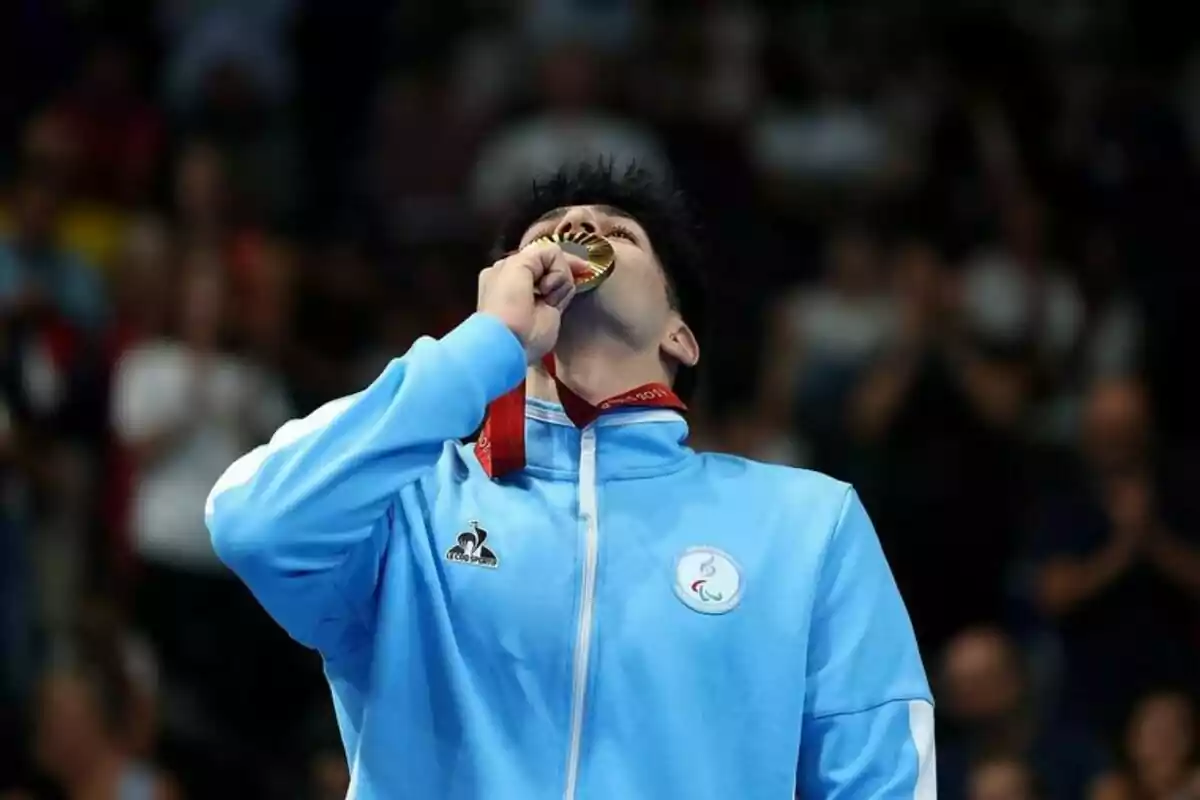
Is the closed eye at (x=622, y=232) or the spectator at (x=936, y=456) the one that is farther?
the spectator at (x=936, y=456)

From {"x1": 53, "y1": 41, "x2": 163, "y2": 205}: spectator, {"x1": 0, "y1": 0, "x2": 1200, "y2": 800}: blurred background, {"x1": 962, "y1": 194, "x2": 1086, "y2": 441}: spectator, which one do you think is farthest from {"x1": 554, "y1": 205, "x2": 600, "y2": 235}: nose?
{"x1": 53, "y1": 41, "x2": 163, "y2": 205}: spectator

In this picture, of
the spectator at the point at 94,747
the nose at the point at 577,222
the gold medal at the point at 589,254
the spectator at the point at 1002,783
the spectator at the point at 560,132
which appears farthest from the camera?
the spectator at the point at 560,132

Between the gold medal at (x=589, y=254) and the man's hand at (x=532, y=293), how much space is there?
33 mm

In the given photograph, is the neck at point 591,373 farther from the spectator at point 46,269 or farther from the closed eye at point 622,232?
the spectator at point 46,269

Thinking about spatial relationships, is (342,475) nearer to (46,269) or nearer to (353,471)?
(353,471)

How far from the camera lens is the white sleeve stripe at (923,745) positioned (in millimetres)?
2512

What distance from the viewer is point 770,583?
2.59 metres

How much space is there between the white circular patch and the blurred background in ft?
6.10

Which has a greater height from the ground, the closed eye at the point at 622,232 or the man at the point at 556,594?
the closed eye at the point at 622,232

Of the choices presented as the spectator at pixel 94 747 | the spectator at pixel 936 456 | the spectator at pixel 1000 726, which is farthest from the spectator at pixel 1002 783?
the spectator at pixel 94 747

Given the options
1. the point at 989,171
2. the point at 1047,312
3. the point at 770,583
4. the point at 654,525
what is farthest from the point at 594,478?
the point at 989,171

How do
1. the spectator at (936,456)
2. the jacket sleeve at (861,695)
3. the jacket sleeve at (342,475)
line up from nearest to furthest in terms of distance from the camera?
the jacket sleeve at (342,475) < the jacket sleeve at (861,695) < the spectator at (936,456)

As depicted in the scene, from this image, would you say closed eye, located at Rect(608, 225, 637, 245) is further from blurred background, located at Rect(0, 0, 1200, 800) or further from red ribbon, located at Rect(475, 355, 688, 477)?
blurred background, located at Rect(0, 0, 1200, 800)

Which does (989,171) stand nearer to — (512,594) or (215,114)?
(215,114)
